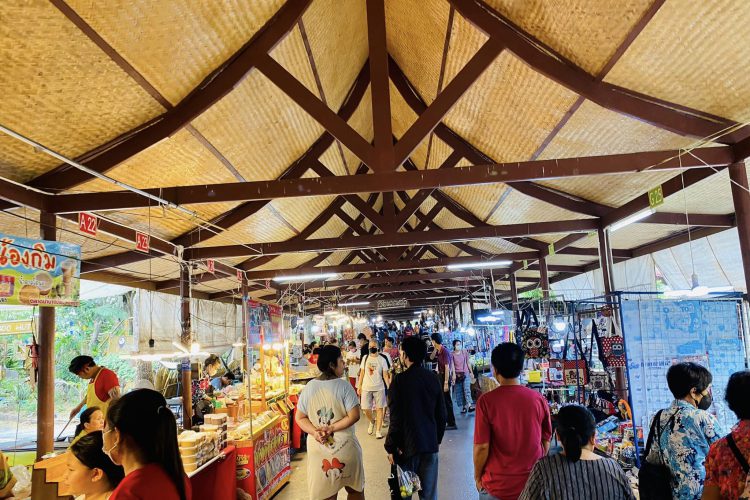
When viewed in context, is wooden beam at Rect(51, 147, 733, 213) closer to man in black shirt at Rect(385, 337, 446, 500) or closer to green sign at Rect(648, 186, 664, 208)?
green sign at Rect(648, 186, 664, 208)

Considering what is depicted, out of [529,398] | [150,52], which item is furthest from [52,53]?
[529,398]

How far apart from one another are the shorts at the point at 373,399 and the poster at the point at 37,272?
443cm

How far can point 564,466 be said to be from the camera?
80.1 inches

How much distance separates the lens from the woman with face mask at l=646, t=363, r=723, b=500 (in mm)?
2488

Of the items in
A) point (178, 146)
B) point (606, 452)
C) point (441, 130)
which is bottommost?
point (606, 452)

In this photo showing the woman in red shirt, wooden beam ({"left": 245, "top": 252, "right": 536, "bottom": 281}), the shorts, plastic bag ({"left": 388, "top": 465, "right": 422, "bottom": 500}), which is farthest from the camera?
wooden beam ({"left": 245, "top": 252, "right": 536, "bottom": 281})

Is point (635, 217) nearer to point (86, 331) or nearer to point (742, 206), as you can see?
point (742, 206)

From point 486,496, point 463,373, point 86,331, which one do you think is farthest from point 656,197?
point 86,331

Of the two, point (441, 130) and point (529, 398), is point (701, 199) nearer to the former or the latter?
point (441, 130)

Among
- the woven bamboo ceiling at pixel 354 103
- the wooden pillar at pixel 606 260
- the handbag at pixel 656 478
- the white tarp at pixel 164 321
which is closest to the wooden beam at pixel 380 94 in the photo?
the woven bamboo ceiling at pixel 354 103

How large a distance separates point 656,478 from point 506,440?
0.81m

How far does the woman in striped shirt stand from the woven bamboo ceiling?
3206 millimetres

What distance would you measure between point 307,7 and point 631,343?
4.69 meters

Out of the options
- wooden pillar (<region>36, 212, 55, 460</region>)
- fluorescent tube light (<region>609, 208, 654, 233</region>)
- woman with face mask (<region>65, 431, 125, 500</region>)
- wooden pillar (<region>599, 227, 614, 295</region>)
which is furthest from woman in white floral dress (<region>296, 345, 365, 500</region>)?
wooden pillar (<region>599, 227, 614, 295</region>)
